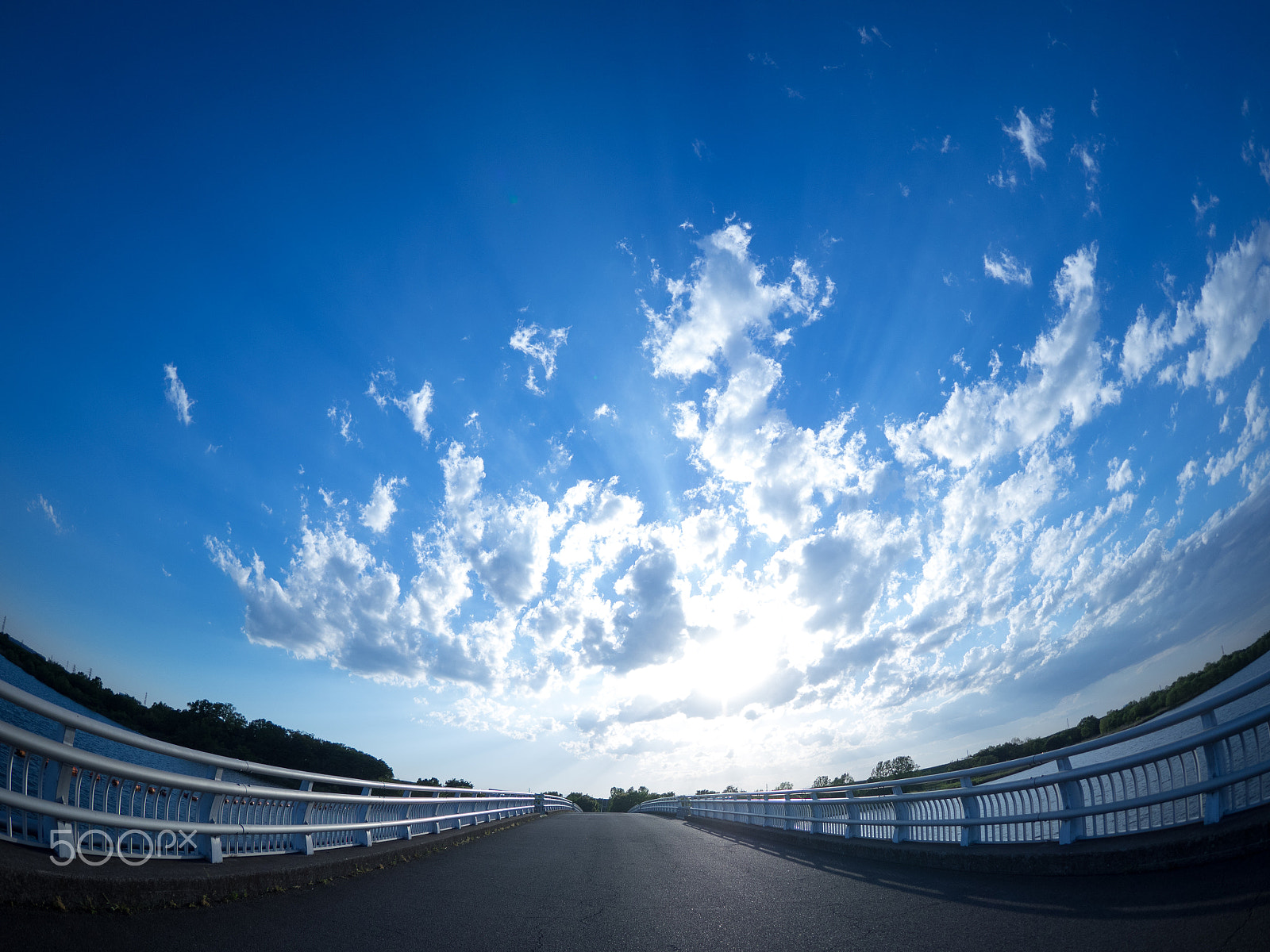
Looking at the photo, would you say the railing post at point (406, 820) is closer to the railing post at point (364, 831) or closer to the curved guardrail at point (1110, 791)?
the railing post at point (364, 831)

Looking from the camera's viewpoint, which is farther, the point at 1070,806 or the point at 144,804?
the point at 1070,806

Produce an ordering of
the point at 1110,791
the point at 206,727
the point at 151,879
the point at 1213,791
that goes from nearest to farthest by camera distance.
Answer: the point at 151,879
the point at 1213,791
the point at 1110,791
the point at 206,727

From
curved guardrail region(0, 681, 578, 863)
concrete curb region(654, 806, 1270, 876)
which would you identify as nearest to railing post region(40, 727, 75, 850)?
curved guardrail region(0, 681, 578, 863)

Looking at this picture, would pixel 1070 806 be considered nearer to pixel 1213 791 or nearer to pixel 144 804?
pixel 1213 791

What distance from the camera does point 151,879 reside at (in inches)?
180

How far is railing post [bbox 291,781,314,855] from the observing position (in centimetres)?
723

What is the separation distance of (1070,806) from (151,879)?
8.87 meters

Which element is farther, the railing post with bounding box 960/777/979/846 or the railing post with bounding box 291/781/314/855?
the railing post with bounding box 960/777/979/846

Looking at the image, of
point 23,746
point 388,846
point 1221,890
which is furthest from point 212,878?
point 1221,890

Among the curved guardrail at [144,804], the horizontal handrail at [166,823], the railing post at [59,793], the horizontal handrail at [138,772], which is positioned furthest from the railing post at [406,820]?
the railing post at [59,793]

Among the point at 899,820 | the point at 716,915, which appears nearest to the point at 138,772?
the point at 716,915

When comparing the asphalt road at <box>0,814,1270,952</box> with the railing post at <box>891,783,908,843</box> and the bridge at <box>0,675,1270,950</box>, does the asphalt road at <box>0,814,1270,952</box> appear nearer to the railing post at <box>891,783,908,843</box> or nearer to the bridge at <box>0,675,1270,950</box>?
the bridge at <box>0,675,1270,950</box>

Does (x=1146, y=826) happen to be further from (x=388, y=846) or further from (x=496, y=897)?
(x=388, y=846)

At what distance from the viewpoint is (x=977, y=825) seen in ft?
26.2
